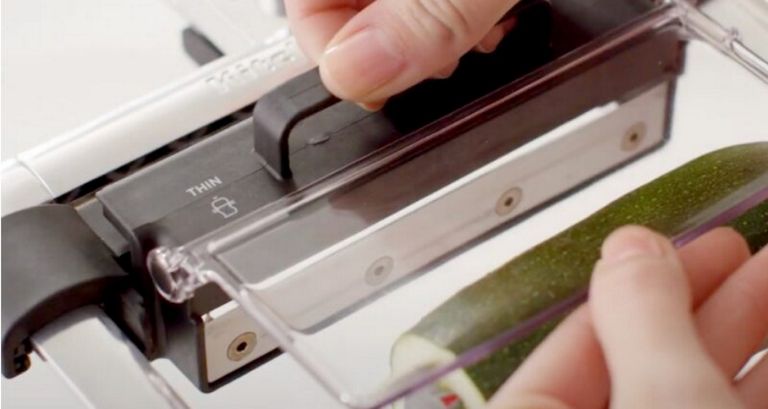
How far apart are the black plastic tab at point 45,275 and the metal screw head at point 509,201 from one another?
217 mm

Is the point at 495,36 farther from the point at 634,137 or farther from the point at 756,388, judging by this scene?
the point at 756,388

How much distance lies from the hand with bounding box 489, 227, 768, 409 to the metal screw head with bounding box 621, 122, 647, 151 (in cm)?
13

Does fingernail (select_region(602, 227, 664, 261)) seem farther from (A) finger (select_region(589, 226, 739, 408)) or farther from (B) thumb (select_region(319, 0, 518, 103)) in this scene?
(B) thumb (select_region(319, 0, 518, 103))

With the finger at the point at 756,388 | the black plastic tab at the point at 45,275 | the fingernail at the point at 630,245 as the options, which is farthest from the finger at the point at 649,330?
the black plastic tab at the point at 45,275

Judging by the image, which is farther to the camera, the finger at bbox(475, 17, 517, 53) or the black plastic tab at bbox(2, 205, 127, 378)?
the finger at bbox(475, 17, 517, 53)

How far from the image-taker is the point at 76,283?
703 millimetres

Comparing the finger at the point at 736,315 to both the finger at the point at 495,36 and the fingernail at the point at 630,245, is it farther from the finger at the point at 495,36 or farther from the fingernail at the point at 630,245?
the finger at the point at 495,36

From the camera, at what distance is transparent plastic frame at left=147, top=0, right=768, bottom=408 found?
0.67 metres

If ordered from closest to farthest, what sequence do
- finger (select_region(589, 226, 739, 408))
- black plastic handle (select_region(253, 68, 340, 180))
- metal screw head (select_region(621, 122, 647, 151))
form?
finger (select_region(589, 226, 739, 408)), black plastic handle (select_region(253, 68, 340, 180)), metal screw head (select_region(621, 122, 647, 151))

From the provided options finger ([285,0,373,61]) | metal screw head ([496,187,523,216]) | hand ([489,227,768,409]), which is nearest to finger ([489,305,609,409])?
hand ([489,227,768,409])

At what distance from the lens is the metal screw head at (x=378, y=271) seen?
73 centimetres

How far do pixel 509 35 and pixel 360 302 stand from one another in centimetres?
20

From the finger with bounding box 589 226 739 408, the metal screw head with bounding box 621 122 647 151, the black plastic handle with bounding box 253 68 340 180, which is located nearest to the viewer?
the finger with bounding box 589 226 739 408

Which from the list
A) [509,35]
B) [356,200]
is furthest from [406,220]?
[509,35]
